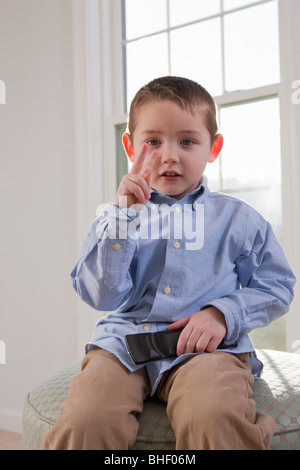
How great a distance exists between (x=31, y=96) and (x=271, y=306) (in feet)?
5.64

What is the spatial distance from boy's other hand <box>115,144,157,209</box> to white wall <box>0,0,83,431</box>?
1.19 m

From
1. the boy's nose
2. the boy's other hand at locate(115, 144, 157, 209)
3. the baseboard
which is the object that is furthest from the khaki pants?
the baseboard

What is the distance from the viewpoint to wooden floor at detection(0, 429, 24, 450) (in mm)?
2133

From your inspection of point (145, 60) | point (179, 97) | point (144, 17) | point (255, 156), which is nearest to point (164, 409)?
point (179, 97)

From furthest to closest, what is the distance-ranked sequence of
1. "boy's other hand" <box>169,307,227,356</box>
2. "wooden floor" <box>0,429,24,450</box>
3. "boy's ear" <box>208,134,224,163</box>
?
"wooden floor" <box>0,429,24,450</box>
"boy's ear" <box>208,134,224,163</box>
"boy's other hand" <box>169,307,227,356</box>

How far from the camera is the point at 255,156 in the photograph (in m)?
1.88

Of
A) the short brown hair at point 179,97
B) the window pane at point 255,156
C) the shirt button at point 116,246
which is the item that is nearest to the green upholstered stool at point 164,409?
the shirt button at point 116,246

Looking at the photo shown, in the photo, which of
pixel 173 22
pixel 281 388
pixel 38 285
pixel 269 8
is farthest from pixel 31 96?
pixel 281 388

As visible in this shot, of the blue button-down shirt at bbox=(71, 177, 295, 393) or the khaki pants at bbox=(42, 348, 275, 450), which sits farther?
the blue button-down shirt at bbox=(71, 177, 295, 393)

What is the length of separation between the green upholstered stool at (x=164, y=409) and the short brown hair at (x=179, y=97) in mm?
588

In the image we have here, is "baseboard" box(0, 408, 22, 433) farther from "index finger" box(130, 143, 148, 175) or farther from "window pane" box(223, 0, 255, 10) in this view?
"window pane" box(223, 0, 255, 10)

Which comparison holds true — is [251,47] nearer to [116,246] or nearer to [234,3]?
[234,3]

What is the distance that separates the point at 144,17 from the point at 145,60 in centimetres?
19

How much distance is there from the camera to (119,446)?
0.85 m
